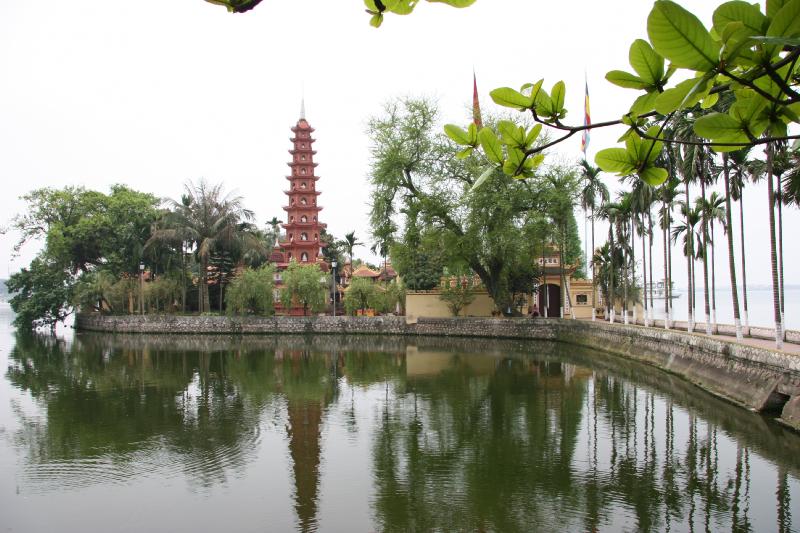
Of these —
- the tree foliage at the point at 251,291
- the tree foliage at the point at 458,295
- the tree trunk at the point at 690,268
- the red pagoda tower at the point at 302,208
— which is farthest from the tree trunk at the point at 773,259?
the red pagoda tower at the point at 302,208

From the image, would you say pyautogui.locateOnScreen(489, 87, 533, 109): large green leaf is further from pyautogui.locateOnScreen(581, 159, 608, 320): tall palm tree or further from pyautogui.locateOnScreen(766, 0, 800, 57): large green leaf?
pyautogui.locateOnScreen(581, 159, 608, 320): tall palm tree

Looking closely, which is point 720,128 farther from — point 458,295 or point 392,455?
point 458,295

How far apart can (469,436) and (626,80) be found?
1025 centimetres

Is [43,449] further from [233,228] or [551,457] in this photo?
[233,228]

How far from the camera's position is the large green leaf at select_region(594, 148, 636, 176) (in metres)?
1.67

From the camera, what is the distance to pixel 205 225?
38094 millimetres

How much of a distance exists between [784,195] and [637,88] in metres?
16.4

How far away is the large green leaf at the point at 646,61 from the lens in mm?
1429

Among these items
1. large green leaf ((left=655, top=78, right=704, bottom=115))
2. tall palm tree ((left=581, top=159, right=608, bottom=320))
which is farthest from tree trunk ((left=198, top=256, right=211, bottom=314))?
large green leaf ((left=655, top=78, right=704, bottom=115))

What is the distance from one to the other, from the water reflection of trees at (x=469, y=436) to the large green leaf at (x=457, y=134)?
6241 millimetres

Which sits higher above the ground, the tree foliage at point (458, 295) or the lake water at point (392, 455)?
the tree foliage at point (458, 295)

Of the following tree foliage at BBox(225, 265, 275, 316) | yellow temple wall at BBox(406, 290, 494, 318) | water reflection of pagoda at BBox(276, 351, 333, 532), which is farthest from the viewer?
tree foliage at BBox(225, 265, 275, 316)

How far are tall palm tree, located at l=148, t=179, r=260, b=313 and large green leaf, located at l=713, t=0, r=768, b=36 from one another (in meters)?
36.9

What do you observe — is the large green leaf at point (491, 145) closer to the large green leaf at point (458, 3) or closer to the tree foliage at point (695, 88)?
the tree foliage at point (695, 88)
